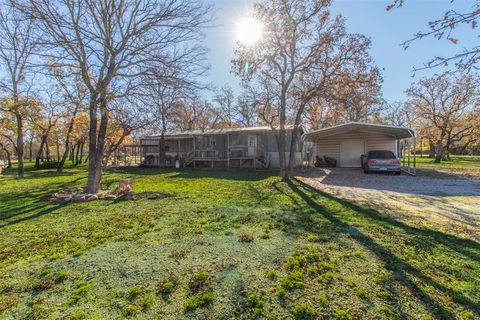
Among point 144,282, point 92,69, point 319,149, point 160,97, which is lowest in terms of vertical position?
point 144,282

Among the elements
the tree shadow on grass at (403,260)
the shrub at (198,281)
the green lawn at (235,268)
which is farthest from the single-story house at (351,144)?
the shrub at (198,281)

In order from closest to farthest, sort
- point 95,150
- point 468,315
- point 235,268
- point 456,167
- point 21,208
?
point 468,315, point 235,268, point 21,208, point 95,150, point 456,167

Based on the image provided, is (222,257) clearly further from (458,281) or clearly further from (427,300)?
(458,281)

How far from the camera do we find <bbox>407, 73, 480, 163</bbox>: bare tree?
24.0 m

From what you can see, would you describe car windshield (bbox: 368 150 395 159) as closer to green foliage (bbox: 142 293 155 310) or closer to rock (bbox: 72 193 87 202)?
rock (bbox: 72 193 87 202)

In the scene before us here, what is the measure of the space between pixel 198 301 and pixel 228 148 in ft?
57.3

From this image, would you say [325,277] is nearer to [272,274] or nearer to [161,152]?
[272,274]

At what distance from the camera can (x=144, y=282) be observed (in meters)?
2.88

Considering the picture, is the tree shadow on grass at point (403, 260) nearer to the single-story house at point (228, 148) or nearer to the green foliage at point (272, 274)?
the green foliage at point (272, 274)

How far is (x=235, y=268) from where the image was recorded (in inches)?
125

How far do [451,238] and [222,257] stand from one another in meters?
3.87

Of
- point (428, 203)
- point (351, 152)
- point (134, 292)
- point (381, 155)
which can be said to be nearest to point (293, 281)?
point (134, 292)

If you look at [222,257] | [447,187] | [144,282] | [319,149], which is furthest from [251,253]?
[319,149]

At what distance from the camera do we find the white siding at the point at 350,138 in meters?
18.2
